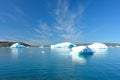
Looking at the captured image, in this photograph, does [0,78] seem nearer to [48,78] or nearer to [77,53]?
[48,78]

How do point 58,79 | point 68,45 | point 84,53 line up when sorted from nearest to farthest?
point 58,79 < point 84,53 < point 68,45

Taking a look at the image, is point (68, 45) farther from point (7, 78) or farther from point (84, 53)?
point (7, 78)

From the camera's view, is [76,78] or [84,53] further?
[84,53]

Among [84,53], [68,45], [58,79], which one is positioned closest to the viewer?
[58,79]

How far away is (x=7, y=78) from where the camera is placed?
14.3m

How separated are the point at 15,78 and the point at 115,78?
8.68m

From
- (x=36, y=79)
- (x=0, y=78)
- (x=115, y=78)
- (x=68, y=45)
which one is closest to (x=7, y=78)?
(x=0, y=78)

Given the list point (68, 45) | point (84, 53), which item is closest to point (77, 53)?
point (84, 53)

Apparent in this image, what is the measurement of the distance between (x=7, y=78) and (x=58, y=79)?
4508 mm

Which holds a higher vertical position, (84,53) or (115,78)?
(84,53)

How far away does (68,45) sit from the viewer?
111 m

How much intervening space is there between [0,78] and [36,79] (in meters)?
3.28

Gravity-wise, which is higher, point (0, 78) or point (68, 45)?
point (68, 45)

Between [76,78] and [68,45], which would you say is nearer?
[76,78]
